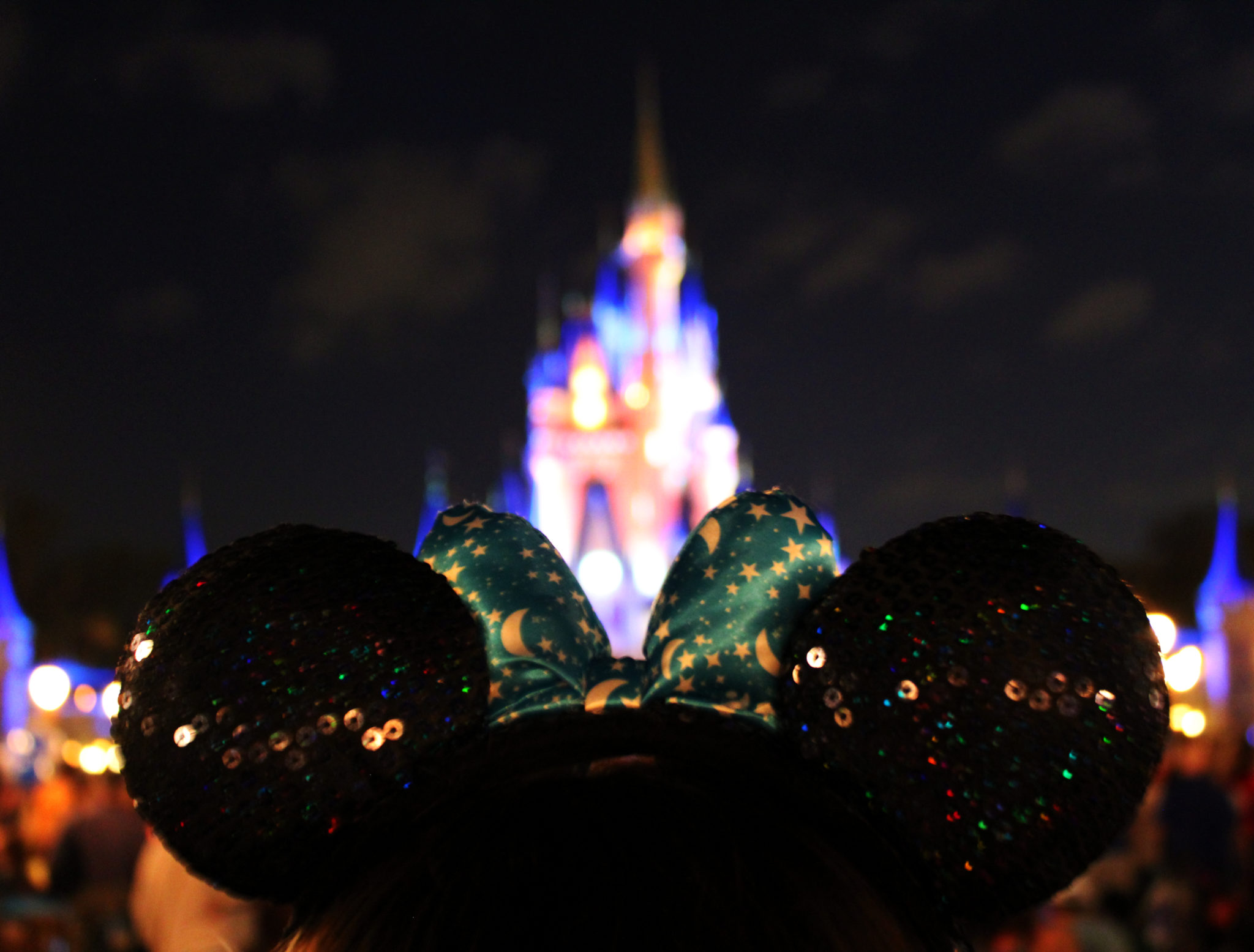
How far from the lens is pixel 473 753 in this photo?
0.60m

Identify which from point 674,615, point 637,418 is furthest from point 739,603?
point 637,418

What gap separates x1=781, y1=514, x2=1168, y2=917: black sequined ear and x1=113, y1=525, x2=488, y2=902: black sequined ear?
23 centimetres

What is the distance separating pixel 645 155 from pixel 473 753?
46406mm

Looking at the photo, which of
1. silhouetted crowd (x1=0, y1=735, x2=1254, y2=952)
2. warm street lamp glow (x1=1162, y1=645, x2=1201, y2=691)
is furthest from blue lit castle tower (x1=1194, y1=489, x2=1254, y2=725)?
silhouetted crowd (x1=0, y1=735, x2=1254, y2=952)

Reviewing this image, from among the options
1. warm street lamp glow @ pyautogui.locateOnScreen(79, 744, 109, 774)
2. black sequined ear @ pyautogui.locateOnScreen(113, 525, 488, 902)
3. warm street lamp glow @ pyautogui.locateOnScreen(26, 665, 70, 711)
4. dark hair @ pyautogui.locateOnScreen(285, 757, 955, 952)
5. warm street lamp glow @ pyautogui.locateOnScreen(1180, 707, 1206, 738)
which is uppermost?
black sequined ear @ pyautogui.locateOnScreen(113, 525, 488, 902)

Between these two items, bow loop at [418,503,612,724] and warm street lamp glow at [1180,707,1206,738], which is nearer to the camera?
bow loop at [418,503,612,724]

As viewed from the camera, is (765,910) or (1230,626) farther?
(1230,626)

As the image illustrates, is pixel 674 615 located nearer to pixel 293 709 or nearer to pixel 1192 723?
pixel 293 709

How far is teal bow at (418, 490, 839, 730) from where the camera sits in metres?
0.66

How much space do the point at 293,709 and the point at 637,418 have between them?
135 ft

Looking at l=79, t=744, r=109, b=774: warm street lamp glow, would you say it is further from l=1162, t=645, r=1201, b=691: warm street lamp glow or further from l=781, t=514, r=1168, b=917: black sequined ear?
l=781, t=514, r=1168, b=917: black sequined ear

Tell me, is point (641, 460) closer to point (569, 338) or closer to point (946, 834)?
point (569, 338)

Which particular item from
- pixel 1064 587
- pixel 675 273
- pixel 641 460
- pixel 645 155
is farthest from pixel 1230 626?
pixel 645 155

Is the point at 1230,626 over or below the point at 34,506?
below
